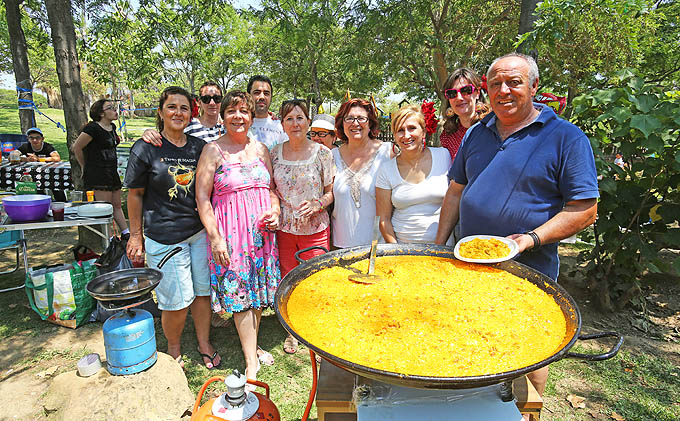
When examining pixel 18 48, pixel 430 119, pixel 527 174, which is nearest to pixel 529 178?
pixel 527 174

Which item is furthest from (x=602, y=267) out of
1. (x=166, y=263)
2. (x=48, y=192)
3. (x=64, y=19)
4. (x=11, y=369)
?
(x=48, y=192)

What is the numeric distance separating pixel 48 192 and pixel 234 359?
5.05 meters

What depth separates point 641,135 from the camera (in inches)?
132

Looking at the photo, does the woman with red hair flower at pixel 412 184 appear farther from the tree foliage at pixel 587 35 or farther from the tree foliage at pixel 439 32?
the tree foliage at pixel 439 32

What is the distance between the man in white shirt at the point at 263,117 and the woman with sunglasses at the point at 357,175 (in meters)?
0.91

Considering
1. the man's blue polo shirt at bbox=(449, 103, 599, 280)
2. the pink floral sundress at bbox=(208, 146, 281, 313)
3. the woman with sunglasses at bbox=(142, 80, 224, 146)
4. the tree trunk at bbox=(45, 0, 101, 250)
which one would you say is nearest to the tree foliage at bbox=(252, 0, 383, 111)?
the tree trunk at bbox=(45, 0, 101, 250)

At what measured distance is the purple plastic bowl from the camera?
12.0 feet

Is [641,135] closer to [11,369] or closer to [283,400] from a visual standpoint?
[283,400]

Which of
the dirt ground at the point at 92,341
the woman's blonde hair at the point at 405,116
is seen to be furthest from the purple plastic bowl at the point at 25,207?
the woman's blonde hair at the point at 405,116

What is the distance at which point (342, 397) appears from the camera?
152cm

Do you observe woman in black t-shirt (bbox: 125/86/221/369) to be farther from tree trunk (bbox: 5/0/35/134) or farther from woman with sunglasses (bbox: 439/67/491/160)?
tree trunk (bbox: 5/0/35/134)

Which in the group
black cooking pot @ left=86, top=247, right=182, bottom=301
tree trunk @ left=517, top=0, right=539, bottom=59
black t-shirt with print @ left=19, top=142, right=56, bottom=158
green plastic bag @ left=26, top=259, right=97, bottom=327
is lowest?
green plastic bag @ left=26, top=259, right=97, bottom=327

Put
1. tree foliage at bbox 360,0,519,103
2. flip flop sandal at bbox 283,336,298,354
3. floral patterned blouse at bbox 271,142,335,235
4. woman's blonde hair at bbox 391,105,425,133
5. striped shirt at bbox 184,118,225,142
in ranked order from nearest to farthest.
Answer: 1. woman's blonde hair at bbox 391,105,425,133
2. floral patterned blouse at bbox 271,142,335,235
3. flip flop sandal at bbox 283,336,298,354
4. striped shirt at bbox 184,118,225,142
5. tree foliage at bbox 360,0,519,103

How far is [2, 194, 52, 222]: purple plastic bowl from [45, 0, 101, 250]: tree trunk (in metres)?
1.64
